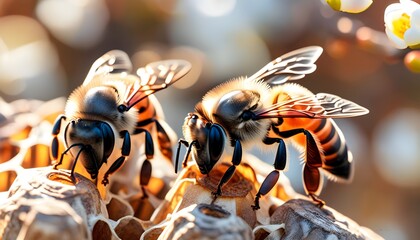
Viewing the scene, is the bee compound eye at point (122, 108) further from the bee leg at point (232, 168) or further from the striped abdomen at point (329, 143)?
the striped abdomen at point (329, 143)

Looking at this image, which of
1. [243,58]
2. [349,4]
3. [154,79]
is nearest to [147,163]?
[154,79]

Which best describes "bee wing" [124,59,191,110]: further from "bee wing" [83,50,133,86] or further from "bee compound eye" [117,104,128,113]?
"bee wing" [83,50,133,86]

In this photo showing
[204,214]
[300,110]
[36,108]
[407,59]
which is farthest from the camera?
[36,108]

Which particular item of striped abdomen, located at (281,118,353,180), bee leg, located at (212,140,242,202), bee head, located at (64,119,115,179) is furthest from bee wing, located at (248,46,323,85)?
bee head, located at (64,119,115,179)

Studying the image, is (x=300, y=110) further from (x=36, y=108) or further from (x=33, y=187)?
(x=36, y=108)

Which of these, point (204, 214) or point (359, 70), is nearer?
point (204, 214)

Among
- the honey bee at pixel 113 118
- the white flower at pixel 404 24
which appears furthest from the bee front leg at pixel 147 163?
the white flower at pixel 404 24

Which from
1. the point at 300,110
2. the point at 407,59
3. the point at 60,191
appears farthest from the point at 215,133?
the point at 407,59
